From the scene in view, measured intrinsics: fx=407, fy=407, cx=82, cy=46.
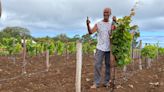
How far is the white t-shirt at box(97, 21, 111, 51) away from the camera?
912 centimetres

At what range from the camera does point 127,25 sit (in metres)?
9.03

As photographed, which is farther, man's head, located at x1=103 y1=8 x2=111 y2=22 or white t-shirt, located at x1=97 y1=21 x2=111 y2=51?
white t-shirt, located at x1=97 y1=21 x2=111 y2=51

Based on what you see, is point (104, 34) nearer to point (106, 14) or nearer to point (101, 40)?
point (101, 40)

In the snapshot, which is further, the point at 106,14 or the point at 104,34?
the point at 104,34

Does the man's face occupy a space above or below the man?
above

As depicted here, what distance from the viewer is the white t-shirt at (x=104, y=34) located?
912 centimetres

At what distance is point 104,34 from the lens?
29.9ft

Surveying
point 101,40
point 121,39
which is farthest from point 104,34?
point 121,39

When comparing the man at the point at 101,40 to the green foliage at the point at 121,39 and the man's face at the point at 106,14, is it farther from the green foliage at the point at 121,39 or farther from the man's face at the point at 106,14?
the green foliage at the point at 121,39

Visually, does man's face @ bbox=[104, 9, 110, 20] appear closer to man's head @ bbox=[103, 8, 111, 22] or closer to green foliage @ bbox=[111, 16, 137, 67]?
man's head @ bbox=[103, 8, 111, 22]

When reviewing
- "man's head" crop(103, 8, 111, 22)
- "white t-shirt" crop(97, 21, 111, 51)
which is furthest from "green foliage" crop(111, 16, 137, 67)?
"man's head" crop(103, 8, 111, 22)

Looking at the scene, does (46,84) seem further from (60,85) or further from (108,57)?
(108,57)

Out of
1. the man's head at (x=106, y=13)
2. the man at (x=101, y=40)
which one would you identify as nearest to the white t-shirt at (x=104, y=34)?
the man at (x=101, y=40)

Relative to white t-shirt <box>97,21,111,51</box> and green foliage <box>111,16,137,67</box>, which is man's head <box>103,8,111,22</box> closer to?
white t-shirt <box>97,21,111,51</box>
